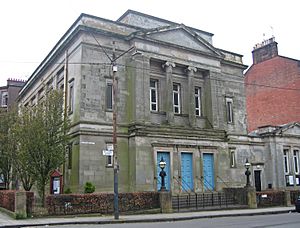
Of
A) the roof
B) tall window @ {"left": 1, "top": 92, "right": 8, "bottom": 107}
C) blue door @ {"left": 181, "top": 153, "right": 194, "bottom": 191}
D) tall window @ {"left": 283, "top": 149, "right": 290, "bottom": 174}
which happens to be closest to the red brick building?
the roof

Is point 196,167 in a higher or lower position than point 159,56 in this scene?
lower

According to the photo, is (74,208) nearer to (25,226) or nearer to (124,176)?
(25,226)

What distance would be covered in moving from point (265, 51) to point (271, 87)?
4.89 meters

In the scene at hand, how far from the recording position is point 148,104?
2798cm

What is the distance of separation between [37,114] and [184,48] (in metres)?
12.7

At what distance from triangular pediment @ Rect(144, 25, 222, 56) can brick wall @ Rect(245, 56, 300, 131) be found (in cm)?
1436

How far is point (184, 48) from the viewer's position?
1208 inches

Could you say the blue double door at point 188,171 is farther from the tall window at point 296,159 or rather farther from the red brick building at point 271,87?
the red brick building at point 271,87

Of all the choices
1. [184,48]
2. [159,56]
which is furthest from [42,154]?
[184,48]

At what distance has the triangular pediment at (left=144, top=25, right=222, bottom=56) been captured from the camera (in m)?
29.5

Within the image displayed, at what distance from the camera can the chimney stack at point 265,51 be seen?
151 ft

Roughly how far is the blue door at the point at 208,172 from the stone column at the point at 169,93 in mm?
4250

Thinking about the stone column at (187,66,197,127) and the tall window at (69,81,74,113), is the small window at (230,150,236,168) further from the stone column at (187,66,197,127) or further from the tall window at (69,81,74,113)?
the tall window at (69,81,74,113)

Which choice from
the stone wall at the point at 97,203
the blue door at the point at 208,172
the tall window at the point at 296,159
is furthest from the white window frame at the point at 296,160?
the stone wall at the point at 97,203
